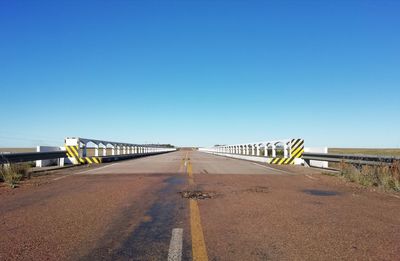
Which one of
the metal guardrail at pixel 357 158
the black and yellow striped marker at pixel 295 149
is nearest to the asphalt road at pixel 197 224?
the metal guardrail at pixel 357 158

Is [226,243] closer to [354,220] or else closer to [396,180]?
[354,220]

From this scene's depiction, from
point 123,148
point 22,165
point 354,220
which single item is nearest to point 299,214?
point 354,220

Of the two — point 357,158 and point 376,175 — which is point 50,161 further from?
point 376,175

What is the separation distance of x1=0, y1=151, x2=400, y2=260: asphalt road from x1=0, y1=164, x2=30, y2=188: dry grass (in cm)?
175

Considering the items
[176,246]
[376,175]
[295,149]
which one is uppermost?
[295,149]

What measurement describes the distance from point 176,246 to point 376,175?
8.92m

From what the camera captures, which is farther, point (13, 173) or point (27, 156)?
point (27, 156)

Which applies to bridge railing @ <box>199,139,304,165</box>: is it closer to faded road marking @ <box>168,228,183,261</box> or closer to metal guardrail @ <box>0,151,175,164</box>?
metal guardrail @ <box>0,151,175,164</box>

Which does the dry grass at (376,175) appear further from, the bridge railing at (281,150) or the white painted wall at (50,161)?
the white painted wall at (50,161)

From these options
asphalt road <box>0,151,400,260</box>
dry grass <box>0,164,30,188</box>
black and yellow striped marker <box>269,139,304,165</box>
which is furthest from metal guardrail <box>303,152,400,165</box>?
dry grass <box>0,164,30,188</box>

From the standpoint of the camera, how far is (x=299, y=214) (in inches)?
247

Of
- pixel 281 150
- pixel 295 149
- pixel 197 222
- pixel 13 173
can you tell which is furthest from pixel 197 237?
pixel 281 150

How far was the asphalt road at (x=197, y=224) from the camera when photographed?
415 cm

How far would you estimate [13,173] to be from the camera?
38.3 ft
